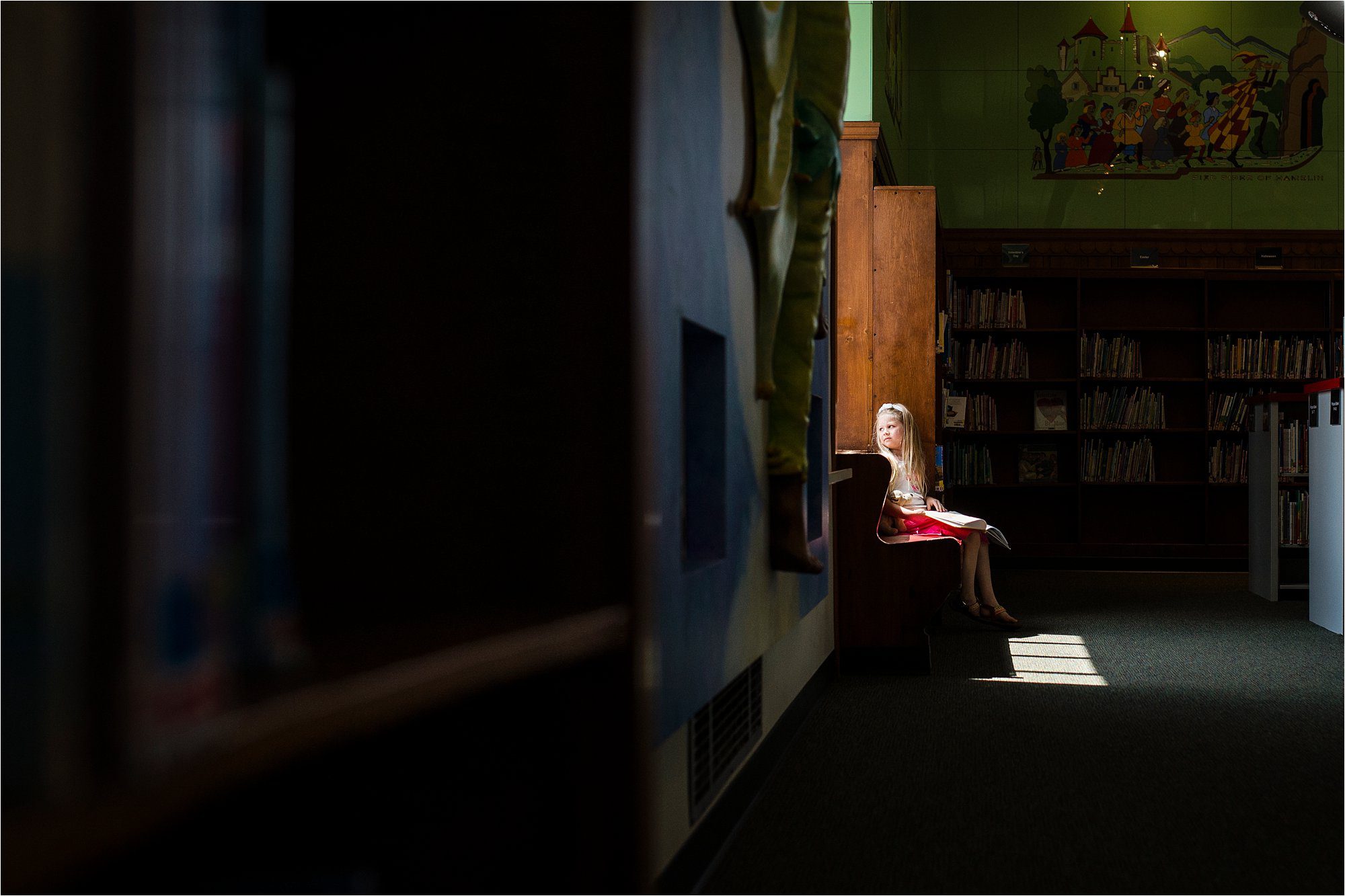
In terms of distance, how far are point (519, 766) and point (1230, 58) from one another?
8411 mm

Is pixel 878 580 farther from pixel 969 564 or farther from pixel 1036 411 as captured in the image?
pixel 1036 411

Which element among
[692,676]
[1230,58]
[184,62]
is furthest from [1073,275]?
[184,62]

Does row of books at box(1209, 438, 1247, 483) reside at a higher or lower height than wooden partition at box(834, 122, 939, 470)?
lower

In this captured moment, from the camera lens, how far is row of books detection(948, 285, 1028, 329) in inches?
289

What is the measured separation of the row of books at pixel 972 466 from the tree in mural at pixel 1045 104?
2.19m

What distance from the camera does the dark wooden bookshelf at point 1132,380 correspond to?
24.0 ft

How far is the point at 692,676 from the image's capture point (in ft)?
4.83

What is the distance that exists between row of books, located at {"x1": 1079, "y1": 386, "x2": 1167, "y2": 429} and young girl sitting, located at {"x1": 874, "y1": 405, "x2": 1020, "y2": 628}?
3081mm

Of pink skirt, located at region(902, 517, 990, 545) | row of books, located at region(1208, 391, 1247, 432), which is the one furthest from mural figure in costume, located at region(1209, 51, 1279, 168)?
pink skirt, located at region(902, 517, 990, 545)

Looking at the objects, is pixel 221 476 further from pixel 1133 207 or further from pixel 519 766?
pixel 1133 207

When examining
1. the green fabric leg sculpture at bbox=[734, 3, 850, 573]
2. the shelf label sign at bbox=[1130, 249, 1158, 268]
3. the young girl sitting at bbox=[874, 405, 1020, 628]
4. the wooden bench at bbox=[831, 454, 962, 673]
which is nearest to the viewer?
the green fabric leg sculpture at bbox=[734, 3, 850, 573]

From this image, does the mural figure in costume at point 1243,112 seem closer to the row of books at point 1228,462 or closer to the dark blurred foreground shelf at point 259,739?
the row of books at point 1228,462

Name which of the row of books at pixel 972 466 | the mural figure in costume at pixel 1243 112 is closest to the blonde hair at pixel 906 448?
the row of books at pixel 972 466

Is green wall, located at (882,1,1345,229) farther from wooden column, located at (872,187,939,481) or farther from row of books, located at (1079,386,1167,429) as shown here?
wooden column, located at (872,187,939,481)
